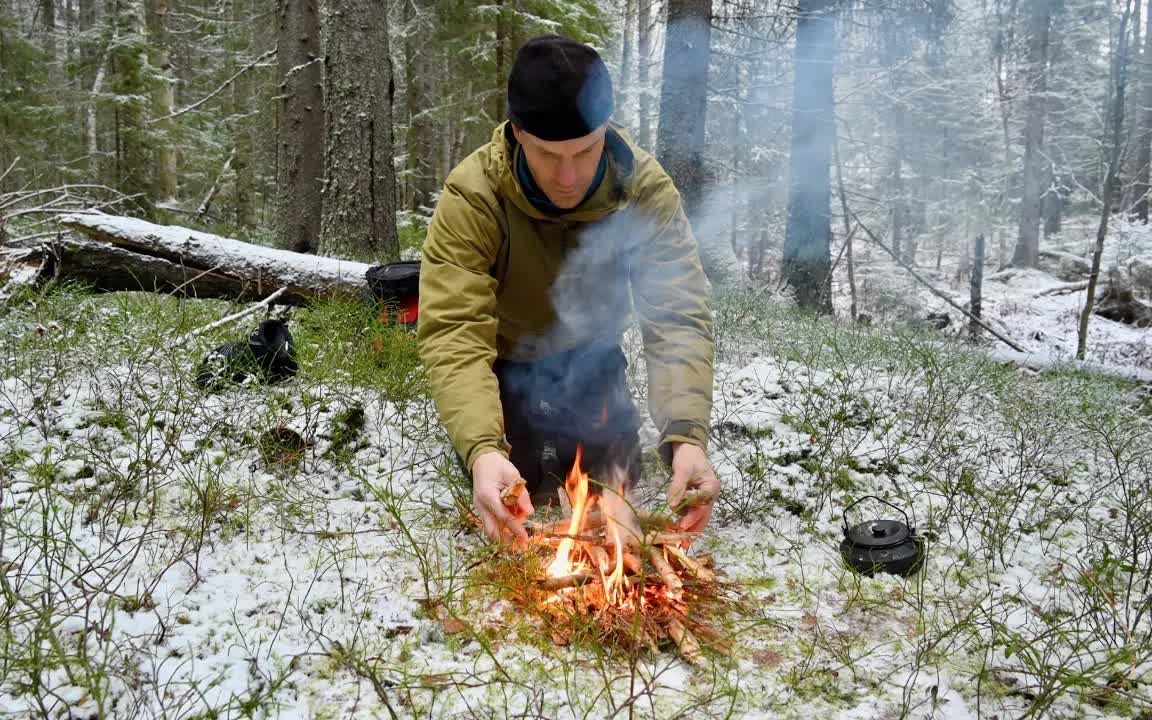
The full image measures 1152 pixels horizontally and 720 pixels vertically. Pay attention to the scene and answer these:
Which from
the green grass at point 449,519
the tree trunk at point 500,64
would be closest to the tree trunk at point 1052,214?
the tree trunk at point 500,64

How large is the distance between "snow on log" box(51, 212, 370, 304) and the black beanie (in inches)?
111

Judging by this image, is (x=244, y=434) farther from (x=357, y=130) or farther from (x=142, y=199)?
(x=142, y=199)

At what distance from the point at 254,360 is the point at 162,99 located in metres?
11.4

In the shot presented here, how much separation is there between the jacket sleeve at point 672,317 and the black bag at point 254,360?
195cm

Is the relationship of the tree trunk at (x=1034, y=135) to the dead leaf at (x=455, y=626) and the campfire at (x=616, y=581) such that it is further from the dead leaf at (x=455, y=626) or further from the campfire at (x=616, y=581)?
the dead leaf at (x=455, y=626)

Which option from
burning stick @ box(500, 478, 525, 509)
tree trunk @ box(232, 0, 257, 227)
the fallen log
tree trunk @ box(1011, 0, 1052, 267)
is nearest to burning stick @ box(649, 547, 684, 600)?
burning stick @ box(500, 478, 525, 509)

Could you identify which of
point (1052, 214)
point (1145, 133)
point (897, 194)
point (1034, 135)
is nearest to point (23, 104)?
point (897, 194)

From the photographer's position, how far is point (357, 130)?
5.69 meters

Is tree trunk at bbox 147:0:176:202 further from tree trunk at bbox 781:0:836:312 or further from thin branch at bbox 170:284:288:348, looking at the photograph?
tree trunk at bbox 781:0:836:312

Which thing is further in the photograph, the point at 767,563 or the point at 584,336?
the point at 584,336

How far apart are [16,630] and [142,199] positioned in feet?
34.3

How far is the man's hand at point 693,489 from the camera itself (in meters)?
1.98

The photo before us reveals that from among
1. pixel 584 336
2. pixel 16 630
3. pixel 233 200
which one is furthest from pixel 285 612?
pixel 233 200

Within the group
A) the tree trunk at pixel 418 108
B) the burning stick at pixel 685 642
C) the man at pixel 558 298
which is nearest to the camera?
the burning stick at pixel 685 642
